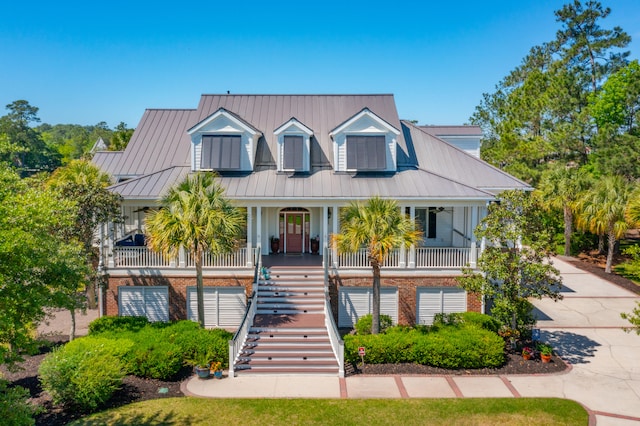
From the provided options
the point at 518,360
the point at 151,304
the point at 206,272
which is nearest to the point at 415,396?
the point at 518,360

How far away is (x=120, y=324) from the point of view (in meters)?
18.8

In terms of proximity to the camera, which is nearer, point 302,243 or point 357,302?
point 357,302

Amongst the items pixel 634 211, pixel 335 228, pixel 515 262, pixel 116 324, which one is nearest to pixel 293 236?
pixel 335 228

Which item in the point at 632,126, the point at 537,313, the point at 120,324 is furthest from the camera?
the point at 632,126

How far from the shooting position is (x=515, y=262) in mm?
17688

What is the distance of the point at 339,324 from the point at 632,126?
1340 inches

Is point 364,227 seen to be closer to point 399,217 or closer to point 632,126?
point 399,217

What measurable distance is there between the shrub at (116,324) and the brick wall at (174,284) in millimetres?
2022

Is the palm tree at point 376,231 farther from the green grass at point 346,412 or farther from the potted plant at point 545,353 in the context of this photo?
the potted plant at point 545,353

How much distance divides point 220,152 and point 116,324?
9.29 meters

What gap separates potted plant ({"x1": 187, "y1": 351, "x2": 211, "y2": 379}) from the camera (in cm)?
1627

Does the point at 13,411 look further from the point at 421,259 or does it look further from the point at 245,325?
the point at 421,259

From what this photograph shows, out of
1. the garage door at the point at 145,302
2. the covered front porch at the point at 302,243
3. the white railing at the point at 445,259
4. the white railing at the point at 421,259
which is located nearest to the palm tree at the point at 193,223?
the covered front porch at the point at 302,243

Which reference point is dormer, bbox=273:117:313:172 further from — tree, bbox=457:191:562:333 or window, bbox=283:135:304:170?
tree, bbox=457:191:562:333
